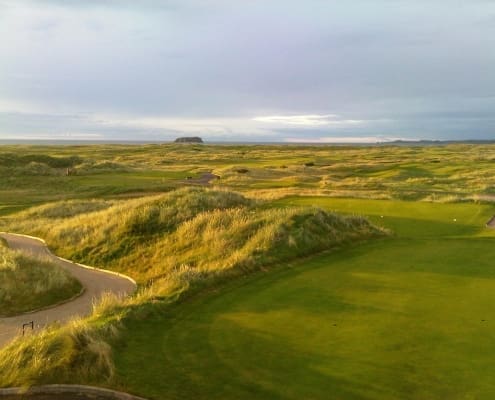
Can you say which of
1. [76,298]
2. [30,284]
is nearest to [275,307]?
[76,298]

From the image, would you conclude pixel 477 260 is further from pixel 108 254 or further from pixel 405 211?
pixel 108 254

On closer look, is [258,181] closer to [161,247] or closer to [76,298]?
[161,247]

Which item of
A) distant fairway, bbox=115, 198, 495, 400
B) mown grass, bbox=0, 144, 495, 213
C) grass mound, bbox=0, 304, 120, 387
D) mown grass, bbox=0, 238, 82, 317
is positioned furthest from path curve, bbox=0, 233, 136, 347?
mown grass, bbox=0, 144, 495, 213

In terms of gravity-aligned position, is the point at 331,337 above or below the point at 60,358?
above

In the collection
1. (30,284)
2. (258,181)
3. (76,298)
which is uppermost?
(258,181)

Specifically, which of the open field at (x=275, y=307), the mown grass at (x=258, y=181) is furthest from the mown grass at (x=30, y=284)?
the mown grass at (x=258, y=181)

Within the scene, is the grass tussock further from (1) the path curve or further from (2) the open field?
(1) the path curve
